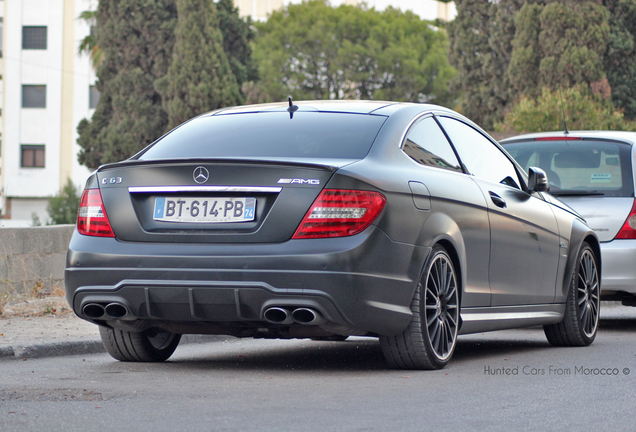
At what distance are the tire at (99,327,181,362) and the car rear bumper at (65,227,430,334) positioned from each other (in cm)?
66

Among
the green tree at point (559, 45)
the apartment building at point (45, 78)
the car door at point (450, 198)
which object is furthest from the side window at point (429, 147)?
the apartment building at point (45, 78)

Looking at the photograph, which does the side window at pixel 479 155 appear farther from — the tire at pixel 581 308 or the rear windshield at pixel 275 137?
the tire at pixel 581 308

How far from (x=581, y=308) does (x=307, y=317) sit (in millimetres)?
3221

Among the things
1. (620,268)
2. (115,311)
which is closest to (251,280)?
(115,311)

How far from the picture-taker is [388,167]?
5500 millimetres

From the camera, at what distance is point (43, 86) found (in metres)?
59.1

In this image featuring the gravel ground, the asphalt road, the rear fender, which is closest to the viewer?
the asphalt road

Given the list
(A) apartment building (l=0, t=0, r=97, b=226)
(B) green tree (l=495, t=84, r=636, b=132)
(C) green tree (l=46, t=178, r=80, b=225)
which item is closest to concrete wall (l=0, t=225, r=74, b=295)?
(B) green tree (l=495, t=84, r=636, b=132)

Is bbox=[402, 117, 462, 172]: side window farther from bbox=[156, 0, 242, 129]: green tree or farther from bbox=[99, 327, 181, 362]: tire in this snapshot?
bbox=[156, 0, 242, 129]: green tree

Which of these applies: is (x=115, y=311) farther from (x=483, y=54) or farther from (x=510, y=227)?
(x=483, y=54)

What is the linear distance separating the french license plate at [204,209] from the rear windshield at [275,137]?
0.43m

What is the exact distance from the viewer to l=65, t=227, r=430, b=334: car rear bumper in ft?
16.9

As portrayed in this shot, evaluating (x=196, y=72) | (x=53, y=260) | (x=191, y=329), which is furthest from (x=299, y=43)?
(x=191, y=329)

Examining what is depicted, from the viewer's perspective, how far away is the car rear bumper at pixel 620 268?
8570 mm
